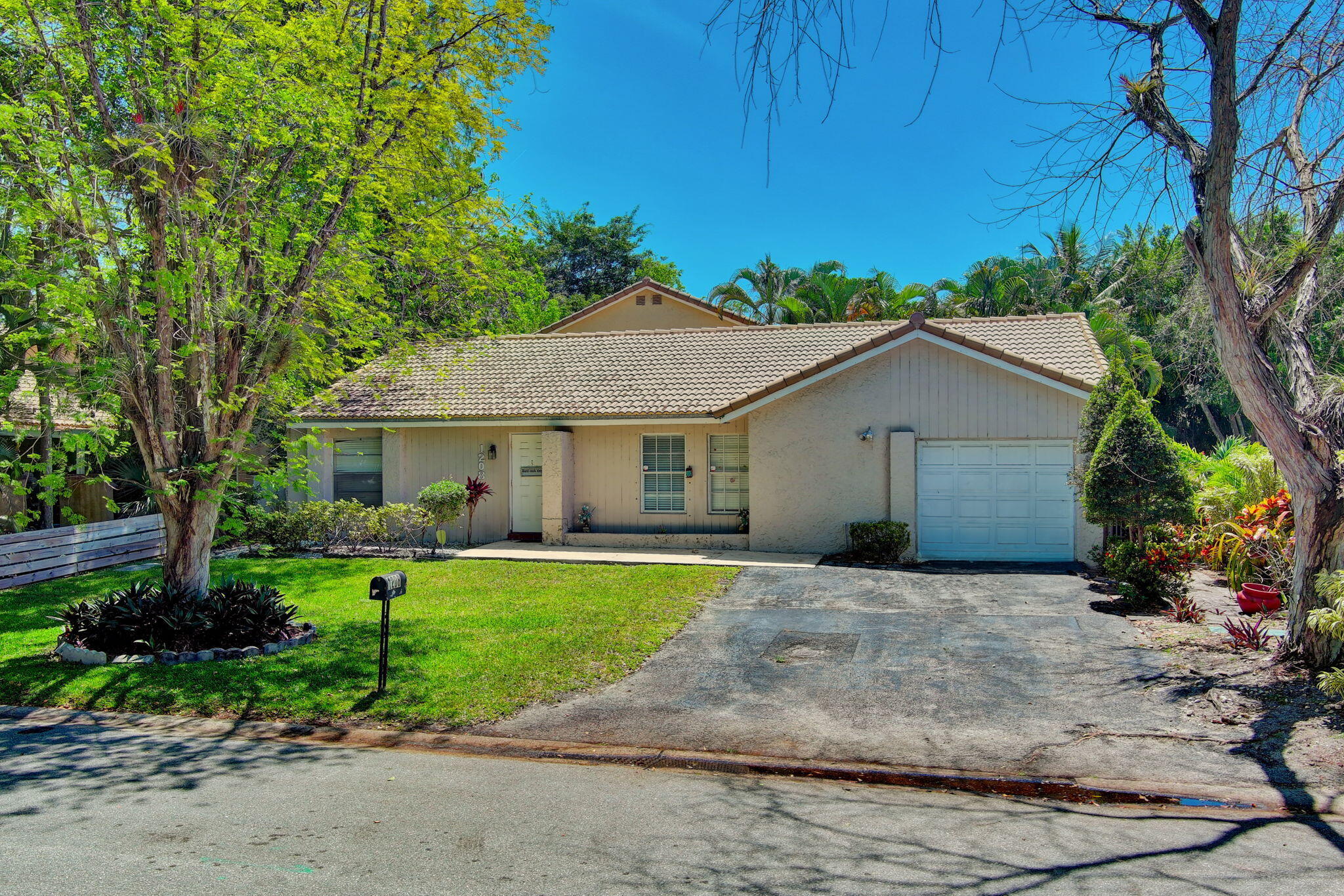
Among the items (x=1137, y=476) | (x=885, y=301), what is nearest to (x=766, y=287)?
(x=885, y=301)

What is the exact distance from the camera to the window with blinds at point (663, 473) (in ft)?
55.8

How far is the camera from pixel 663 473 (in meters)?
17.1

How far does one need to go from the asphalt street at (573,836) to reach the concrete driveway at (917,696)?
2.07 ft

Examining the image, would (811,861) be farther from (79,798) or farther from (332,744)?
(79,798)

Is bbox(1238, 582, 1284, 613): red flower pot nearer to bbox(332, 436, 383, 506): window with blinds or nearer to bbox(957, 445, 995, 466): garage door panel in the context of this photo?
bbox(957, 445, 995, 466): garage door panel

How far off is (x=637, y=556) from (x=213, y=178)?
903 cm

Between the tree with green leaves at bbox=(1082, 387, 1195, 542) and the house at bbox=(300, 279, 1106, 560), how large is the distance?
10.8 feet

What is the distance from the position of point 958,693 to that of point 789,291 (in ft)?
99.2

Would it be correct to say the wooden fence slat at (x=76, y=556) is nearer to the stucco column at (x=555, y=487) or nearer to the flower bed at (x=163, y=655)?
the flower bed at (x=163, y=655)

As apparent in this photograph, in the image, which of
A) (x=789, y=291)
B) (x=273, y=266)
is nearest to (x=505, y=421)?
(x=273, y=266)

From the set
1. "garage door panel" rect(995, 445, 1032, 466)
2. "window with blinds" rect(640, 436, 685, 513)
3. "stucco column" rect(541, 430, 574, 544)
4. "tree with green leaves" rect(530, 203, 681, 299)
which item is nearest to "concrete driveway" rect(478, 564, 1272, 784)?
"garage door panel" rect(995, 445, 1032, 466)

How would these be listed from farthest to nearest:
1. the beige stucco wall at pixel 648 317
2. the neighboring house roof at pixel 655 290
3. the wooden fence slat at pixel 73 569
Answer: the beige stucco wall at pixel 648 317, the neighboring house roof at pixel 655 290, the wooden fence slat at pixel 73 569

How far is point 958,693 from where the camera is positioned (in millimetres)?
7289

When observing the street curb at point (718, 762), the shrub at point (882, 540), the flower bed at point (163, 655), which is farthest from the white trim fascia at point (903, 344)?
the street curb at point (718, 762)
